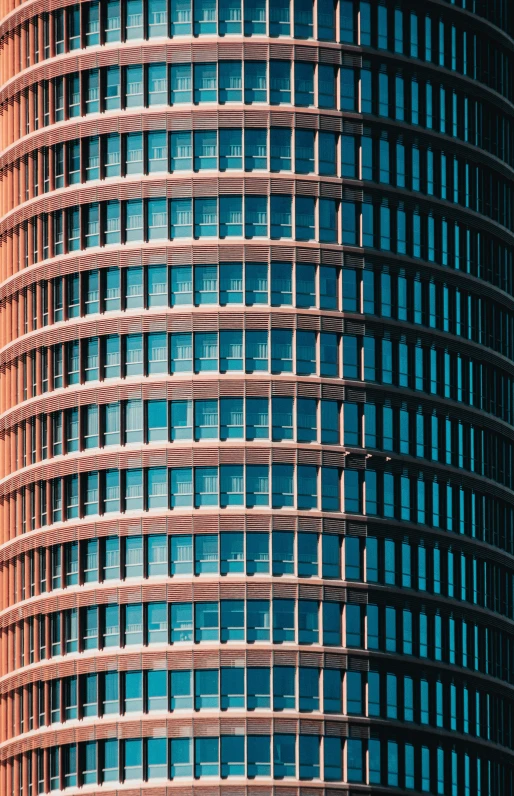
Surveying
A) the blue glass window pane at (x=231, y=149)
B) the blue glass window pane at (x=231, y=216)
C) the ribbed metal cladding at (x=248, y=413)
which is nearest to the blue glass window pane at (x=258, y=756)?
the ribbed metal cladding at (x=248, y=413)

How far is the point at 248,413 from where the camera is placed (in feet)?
515

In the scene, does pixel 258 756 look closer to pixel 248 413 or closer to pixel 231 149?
pixel 248 413

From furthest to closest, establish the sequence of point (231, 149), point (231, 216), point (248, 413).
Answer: point (231, 149) → point (231, 216) → point (248, 413)

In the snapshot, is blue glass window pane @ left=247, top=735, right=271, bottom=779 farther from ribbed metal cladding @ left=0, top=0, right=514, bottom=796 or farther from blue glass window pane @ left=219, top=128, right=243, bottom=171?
blue glass window pane @ left=219, top=128, right=243, bottom=171

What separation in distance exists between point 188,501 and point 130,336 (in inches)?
389

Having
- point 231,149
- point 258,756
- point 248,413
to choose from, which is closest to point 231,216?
point 231,149

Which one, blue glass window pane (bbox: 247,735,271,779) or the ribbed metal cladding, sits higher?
the ribbed metal cladding

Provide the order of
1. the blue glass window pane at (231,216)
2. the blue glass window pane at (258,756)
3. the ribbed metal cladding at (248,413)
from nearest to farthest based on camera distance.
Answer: the blue glass window pane at (258,756) < the ribbed metal cladding at (248,413) < the blue glass window pane at (231,216)

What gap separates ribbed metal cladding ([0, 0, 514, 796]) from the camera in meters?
154

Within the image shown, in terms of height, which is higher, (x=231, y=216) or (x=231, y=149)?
(x=231, y=149)

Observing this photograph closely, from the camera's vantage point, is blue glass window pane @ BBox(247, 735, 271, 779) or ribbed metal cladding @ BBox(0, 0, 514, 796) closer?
blue glass window pane @ BBox(247, 735, 271, 779)

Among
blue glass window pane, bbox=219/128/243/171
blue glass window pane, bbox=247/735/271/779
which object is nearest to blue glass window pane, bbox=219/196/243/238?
blue glass window pane, bbox=219/128/243/171

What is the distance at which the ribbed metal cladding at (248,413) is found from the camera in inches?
6073

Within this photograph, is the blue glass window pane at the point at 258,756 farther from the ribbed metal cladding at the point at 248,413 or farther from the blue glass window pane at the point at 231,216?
the blue glass window pane at the point at 231,216
